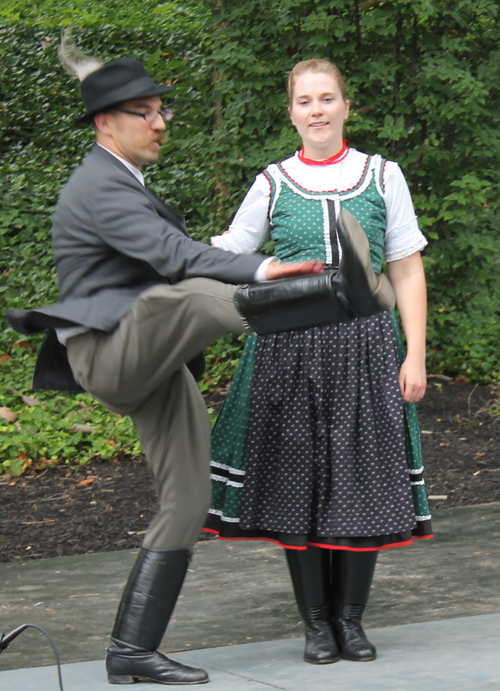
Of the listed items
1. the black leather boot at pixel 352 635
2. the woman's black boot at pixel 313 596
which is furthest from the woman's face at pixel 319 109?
the black leather boot at pixel 352 635

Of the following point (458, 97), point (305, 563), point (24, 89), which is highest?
point (24, 89)

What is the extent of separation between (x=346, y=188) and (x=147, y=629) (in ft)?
4.93

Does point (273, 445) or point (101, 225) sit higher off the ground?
point (101, 225)

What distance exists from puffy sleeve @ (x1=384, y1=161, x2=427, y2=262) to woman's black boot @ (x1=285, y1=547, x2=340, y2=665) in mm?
1021

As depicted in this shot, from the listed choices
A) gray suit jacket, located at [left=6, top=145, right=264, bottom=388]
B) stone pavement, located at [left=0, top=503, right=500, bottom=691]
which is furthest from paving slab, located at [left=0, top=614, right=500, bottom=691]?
gray suit jacket, located at [left=6, top=145, right=264, bottom=388]

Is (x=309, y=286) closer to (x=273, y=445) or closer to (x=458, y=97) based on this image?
(x=273, y=445)

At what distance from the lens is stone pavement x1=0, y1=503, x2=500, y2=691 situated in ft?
9.29

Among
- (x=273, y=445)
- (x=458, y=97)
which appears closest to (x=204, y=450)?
(x=273, y=445)

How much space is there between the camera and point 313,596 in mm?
3057

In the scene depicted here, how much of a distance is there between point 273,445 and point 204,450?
0.31 metres

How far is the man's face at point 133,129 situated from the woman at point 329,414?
52 centimetres

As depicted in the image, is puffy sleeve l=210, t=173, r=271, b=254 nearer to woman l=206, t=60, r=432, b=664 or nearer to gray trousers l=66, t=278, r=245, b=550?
woman l=206, t=60, r=432, b=664

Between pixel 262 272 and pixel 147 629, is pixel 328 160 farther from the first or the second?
pixel 147 629

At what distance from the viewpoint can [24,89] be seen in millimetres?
11789
